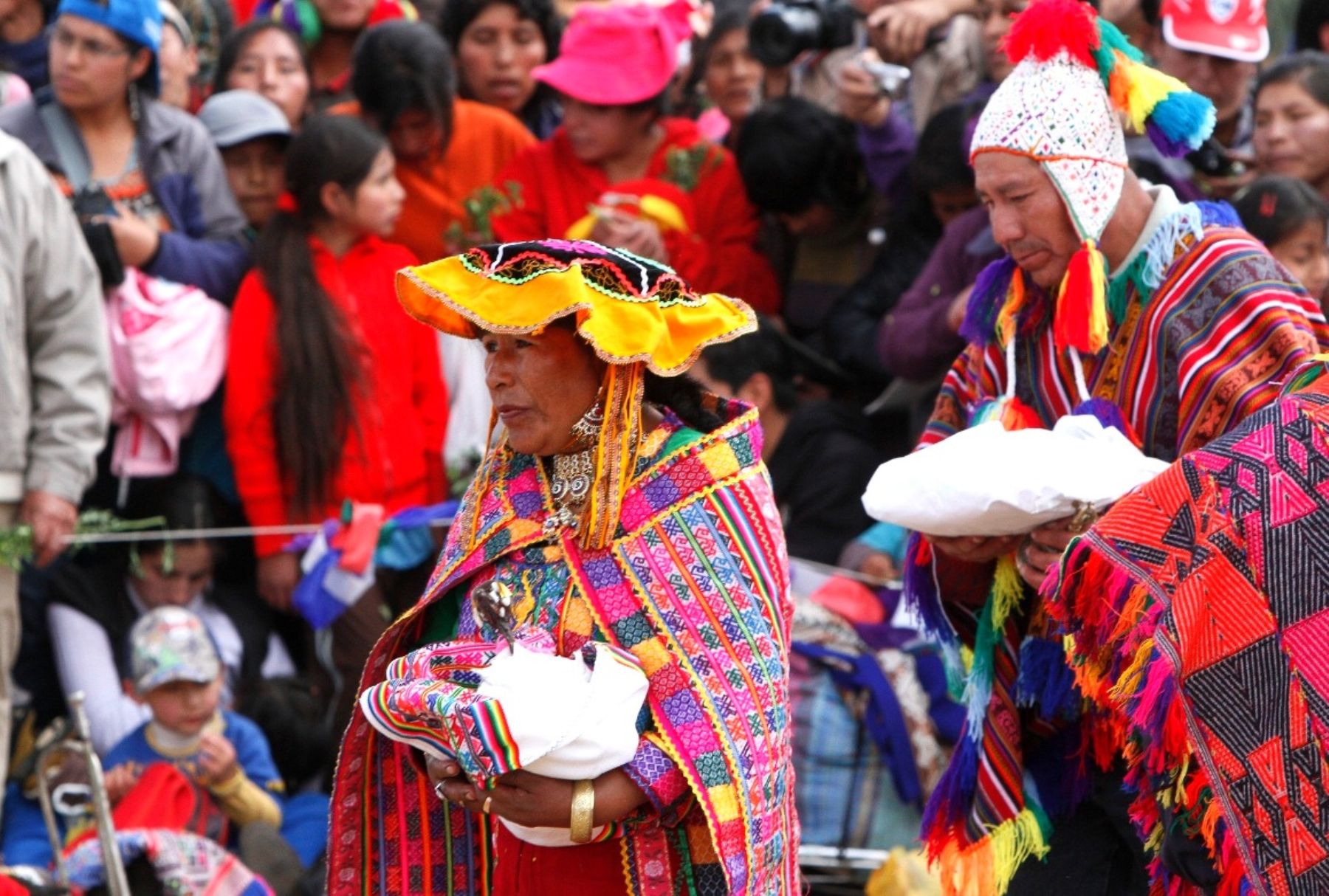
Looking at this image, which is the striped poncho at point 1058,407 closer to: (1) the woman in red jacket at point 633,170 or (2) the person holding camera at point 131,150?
(1) the woman in red jacket at point 633,170

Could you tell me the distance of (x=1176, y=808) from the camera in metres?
3.68

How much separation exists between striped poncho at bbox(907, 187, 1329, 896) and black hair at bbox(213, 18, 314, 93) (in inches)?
149

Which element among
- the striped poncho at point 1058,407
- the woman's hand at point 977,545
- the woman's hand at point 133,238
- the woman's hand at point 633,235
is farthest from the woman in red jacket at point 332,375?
the woman's hand at point 977,545

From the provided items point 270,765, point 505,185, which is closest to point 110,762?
point 270,765

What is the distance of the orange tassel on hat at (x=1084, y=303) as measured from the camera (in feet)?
13.3

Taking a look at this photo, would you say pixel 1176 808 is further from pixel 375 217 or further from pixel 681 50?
pixel 681 50

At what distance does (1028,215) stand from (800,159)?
2705 millimetres

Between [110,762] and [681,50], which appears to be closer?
[110,762]

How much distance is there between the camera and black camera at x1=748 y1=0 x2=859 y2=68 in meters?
6.99

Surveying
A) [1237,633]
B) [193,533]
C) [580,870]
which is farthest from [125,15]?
[1237,633]

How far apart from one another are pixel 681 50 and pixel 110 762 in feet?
11.2

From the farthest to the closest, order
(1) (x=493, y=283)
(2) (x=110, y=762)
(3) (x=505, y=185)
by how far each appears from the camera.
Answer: (3) (x=505, y=185) → (2) (x=110, y=762) → (1) (x=493, y=283)

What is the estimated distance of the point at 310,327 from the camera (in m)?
6.54

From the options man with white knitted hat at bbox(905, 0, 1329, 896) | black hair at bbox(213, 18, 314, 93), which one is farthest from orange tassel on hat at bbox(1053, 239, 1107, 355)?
black hair at bbox(213, 18, 314, 93)
